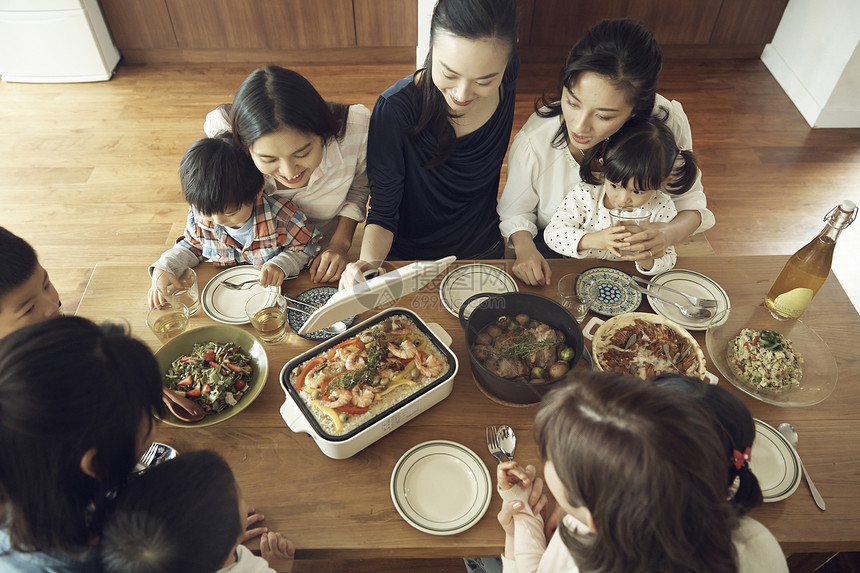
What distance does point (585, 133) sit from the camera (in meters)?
1.61

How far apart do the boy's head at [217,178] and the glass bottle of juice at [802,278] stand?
1529 mm

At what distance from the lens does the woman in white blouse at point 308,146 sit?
4.82 feet

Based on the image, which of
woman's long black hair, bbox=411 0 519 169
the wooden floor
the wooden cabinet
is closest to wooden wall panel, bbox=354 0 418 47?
the wooden cabinet

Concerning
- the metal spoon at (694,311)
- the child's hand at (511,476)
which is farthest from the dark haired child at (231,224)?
the metal spoon at (694,311)

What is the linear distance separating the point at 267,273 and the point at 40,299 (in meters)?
0.56

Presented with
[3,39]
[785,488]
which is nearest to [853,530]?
[785,488]

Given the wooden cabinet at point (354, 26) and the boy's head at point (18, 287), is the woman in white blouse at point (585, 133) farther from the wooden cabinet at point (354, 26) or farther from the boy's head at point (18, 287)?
the wooden cabinet at point (354, 26)

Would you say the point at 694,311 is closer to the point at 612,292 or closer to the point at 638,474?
the point at 612,292

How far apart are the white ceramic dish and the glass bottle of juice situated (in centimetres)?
93

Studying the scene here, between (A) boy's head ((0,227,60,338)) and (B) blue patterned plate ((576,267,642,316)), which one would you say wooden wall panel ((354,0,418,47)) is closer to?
(B) blue patterned plate ((576,267,642,316))

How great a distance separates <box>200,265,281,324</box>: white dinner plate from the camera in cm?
150

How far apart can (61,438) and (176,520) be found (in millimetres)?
217

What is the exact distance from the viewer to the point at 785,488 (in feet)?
3.79

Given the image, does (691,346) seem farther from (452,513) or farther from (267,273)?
(267,273)
